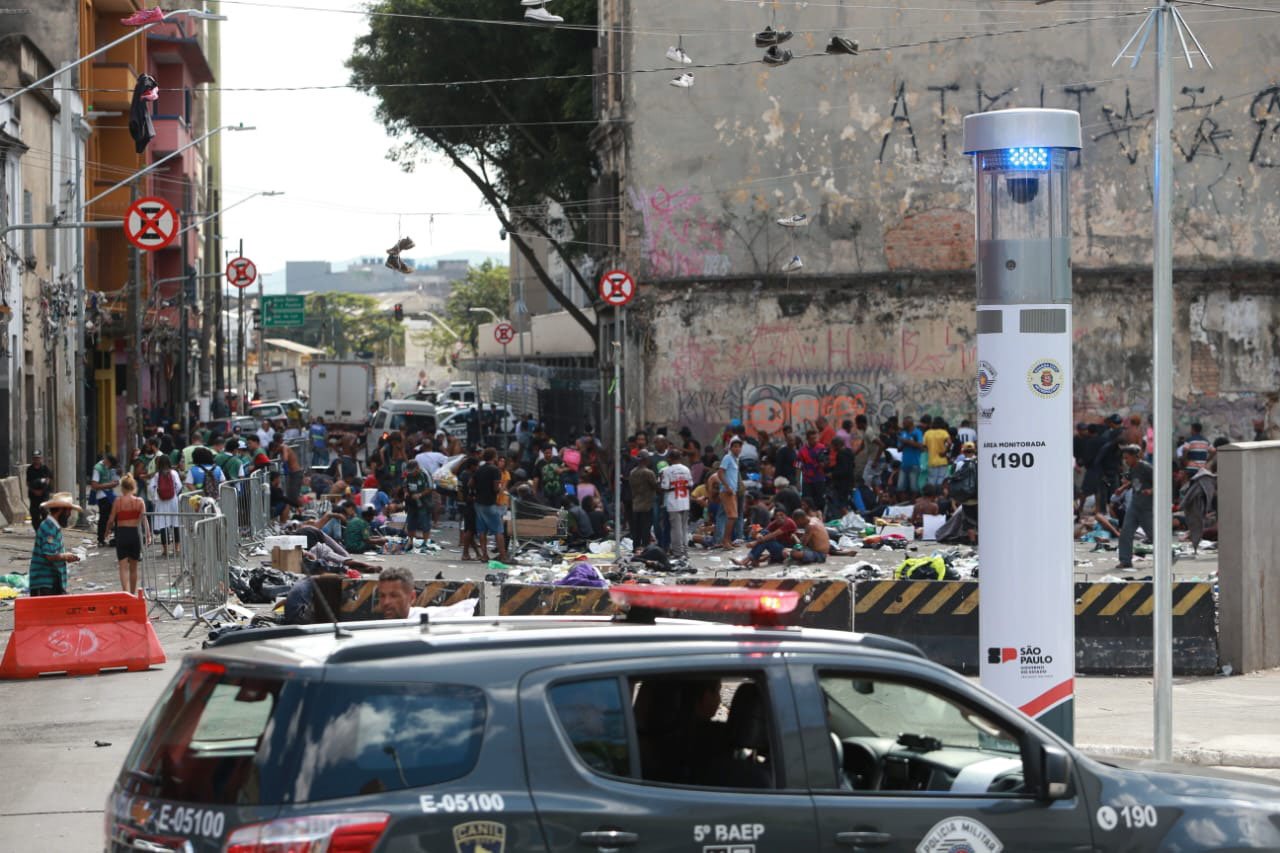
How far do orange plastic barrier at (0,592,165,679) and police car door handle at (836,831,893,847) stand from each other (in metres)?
11.6

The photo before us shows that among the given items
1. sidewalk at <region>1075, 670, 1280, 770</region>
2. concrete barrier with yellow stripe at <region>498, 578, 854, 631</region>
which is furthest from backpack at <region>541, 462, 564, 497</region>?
sidewalk at <region>1075, 670, 1280, 770</region>

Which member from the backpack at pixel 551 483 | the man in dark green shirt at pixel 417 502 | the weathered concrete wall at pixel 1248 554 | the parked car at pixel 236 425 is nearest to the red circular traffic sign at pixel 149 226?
the man in dark green shirt at pixel 417 502

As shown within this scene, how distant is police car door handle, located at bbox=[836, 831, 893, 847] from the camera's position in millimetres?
5363

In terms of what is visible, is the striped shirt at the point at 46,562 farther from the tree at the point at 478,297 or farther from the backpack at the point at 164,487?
the tree at the point at 478,297

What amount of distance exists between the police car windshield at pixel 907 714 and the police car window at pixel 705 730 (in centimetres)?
26

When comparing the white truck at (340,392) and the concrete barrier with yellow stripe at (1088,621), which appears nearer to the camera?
the concrete barrier with yellow stripe at (1088,621)

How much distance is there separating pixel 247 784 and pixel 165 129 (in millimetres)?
58404

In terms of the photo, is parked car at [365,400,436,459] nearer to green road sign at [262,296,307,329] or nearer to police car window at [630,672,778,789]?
green road sign at [262,296,307,329]

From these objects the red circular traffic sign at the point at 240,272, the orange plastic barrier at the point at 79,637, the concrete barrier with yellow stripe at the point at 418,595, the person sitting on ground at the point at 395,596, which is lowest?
the orange plastic barrier at the point at 79,637

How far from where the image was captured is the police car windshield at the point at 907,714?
5.62 meters

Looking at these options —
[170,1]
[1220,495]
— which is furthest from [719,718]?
[170,1]

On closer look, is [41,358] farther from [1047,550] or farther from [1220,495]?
[1047,550]

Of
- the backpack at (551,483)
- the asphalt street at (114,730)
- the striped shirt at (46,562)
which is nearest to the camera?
the asphalt street at (114,730)

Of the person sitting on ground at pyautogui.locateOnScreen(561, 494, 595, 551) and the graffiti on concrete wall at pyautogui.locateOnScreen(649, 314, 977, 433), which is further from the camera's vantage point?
the graffiti on concrete wall at pyautogui.locateOnScreen(649, 314, 977, 433)
